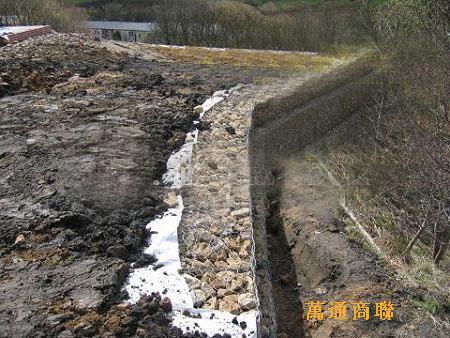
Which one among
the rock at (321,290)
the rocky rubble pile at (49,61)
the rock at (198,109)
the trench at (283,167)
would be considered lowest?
the rock at (321,290)

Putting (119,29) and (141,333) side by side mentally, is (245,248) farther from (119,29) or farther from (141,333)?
(119,29)

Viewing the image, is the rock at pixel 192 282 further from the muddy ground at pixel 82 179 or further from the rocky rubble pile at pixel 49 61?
the rocky rubble pile at pixel 49 61

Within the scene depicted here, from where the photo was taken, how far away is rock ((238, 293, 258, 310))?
5285mm

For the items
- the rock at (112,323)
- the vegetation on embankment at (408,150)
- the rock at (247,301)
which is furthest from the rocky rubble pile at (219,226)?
the vegetation on embankment at (408,150)

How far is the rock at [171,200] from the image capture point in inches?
275

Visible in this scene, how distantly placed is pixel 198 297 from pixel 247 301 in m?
0.55

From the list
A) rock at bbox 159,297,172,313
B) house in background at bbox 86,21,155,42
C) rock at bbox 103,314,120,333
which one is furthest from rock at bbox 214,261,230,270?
house in background at bbox 86,21,155,42

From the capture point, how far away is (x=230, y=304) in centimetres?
534

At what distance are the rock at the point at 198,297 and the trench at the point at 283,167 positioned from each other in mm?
685

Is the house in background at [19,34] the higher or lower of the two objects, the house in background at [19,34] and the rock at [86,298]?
the higher

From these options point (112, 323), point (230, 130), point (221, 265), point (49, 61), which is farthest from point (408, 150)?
point (49, 61)

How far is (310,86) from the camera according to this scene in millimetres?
12422

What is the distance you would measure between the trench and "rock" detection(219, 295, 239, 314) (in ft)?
1.08

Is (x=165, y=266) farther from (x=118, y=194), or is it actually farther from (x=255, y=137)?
(x=255, y=137)
